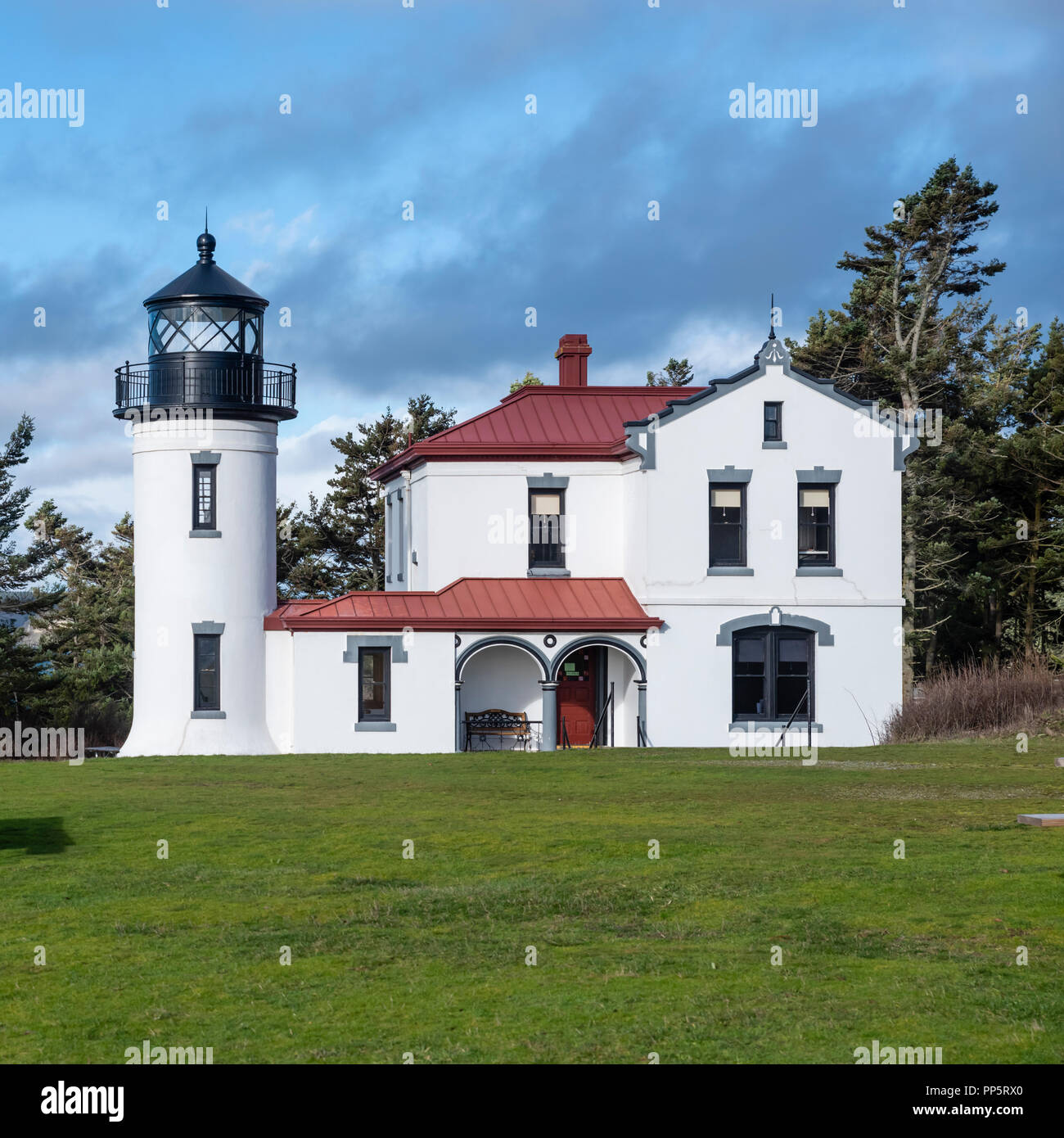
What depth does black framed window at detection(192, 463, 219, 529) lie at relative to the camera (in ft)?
99.2

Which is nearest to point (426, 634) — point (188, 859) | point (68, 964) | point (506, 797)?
point (506, 797)

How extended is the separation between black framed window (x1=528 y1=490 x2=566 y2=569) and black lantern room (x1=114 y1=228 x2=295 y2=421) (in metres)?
5.70

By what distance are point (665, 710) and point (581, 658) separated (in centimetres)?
262

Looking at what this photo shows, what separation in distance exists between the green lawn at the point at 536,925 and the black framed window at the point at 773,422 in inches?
465

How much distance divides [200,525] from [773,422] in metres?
11.6

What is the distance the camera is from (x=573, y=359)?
118 ft

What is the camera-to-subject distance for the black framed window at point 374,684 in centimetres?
3000

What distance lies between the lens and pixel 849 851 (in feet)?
48.3

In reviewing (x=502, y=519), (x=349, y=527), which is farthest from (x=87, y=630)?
(x=502, y=519)

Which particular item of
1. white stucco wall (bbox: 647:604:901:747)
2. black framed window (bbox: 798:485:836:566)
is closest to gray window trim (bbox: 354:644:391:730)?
white stucco wall (bbox: 647:604:901:747)

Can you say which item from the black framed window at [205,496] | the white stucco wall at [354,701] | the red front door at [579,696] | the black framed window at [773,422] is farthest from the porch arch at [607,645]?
the black framed window at [205,496]

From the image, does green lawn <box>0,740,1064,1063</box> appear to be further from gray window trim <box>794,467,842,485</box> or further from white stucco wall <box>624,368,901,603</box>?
gray window trim <box>794,467,842,485</box>

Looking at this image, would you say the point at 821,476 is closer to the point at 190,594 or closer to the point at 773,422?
the point at 773,422
